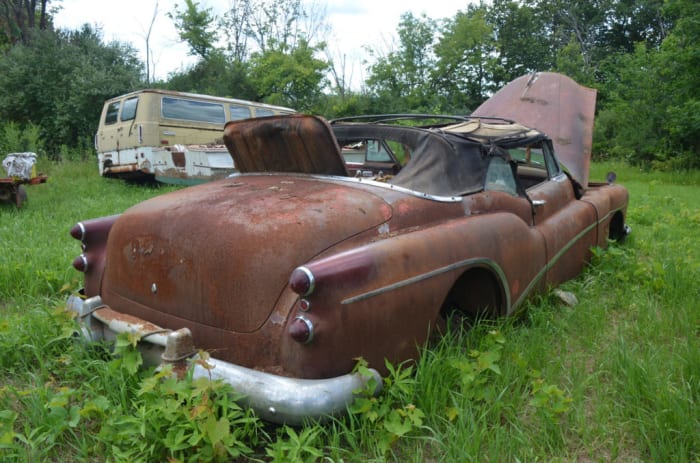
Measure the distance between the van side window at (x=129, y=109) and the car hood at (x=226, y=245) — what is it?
7.87 meters

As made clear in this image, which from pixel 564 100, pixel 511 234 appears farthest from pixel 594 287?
pixel 564 100

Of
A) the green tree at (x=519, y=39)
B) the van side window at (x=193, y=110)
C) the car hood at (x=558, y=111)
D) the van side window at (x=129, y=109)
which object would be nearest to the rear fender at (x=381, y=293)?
the car hood at (x=558, y=111)

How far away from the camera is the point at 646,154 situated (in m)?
15.0

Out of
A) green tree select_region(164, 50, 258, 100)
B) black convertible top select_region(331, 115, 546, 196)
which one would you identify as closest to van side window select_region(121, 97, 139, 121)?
black convertible top select_region(331, 115, 546, 196)

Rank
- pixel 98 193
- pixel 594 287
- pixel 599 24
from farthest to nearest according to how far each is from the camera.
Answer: pixel 599 24
pixel 98 193
pixel 594 287

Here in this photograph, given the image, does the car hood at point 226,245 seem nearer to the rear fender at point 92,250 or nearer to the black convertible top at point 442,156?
the rear fender at point 92,250

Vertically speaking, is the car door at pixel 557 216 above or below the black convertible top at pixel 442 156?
below

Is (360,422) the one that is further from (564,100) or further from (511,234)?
(564,100)

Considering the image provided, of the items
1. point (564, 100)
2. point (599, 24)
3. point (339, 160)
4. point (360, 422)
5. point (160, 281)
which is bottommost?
point (360, 422)

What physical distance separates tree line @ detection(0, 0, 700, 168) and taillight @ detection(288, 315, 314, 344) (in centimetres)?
1408

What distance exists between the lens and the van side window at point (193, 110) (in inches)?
387

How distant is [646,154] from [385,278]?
1566 centimetres

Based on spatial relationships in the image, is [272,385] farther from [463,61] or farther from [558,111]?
[463,61]

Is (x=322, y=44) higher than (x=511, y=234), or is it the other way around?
(x=322, y=44)
